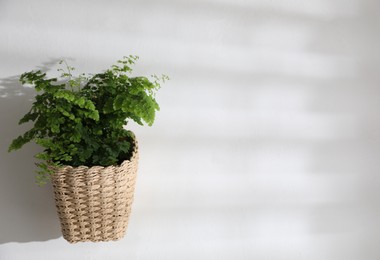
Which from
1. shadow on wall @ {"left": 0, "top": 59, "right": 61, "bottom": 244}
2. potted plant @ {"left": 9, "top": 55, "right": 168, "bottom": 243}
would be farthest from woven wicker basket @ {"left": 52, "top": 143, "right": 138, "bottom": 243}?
shadow on wall @ {"left": 0, "top": 59, "right": 61, "bottom": 244}

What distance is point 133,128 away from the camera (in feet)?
6.99

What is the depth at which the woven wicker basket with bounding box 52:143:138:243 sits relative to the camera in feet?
5.82

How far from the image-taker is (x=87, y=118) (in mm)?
1843

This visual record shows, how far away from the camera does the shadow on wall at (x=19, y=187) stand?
203 cm

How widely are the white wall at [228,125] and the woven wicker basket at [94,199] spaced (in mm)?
297

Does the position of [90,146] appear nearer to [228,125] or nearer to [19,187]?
[19,187]

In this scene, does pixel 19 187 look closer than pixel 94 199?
No

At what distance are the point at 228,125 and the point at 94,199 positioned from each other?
715 mm

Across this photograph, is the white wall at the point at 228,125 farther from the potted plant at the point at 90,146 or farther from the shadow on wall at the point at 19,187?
the potted plant at the point at 90,146

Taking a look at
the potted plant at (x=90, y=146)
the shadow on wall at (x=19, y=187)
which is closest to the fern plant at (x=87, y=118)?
the potted plant at (x=90, y=146)

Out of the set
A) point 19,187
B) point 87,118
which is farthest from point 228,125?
point 19,187

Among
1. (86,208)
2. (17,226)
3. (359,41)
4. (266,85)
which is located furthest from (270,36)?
(17,226)

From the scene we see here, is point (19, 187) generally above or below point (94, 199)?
above

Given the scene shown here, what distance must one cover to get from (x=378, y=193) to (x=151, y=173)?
44.1 inches
